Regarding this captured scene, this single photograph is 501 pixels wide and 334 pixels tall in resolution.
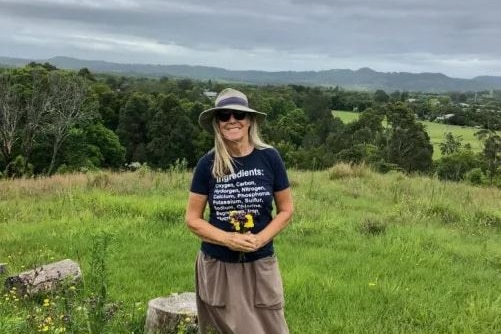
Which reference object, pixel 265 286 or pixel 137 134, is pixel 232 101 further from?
pixel 137 134

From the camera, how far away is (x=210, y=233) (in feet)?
11.2

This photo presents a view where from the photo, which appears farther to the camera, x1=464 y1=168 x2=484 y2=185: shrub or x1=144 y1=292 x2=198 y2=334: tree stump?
x1=464 y1=168 x2=484 y2=185: shrub

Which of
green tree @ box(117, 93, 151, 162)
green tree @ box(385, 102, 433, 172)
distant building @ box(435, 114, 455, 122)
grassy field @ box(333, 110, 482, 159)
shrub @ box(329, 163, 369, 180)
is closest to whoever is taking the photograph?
shrub @ box(329, 163, 369, 180)

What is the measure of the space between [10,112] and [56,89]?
11.6ft

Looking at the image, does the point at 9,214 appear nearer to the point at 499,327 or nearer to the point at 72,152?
the point at 499,327

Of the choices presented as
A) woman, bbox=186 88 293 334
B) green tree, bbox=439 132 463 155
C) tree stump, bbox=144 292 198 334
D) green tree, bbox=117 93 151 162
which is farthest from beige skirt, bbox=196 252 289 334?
green tree, bbox=439 132 463 155

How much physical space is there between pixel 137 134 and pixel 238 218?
51.2 m

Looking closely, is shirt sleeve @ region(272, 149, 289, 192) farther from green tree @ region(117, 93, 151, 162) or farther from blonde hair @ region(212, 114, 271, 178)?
green tree @ region(117, 93, 151, 162)

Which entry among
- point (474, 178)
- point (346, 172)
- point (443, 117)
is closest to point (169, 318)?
point (346, 172)

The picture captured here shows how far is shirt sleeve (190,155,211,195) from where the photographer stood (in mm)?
3504

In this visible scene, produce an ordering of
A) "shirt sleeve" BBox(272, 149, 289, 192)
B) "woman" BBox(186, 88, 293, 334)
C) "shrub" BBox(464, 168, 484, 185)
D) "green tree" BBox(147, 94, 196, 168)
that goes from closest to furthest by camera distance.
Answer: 1. "woman" BBox(186, 88, 293, 334)
2. "shirt sleeve" BBox(272, 149, 289, 192)
3. "shrub" BBox(464, 168, 484, 185)
4. "green tree" BBox(147, 94, 196, 168)

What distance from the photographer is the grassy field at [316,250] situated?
527 centimetres

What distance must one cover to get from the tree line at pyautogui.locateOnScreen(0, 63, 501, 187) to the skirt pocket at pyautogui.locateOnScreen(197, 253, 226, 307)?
26702 mm

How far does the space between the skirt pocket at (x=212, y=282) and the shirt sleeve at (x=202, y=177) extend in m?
A: 0.43
